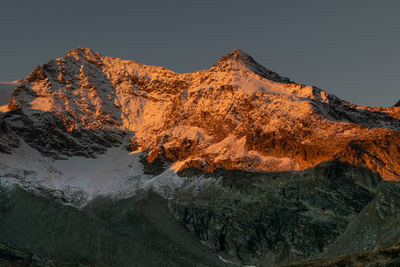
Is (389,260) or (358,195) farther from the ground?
(358,195)

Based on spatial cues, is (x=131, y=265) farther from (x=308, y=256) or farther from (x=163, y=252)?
(x=308, y=256)

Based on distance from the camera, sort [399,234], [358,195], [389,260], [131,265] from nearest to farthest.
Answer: [389,260] → [399,234] → [131,265] → [358,195]

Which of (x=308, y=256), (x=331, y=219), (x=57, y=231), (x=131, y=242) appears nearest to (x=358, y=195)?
(x=331, y=219)

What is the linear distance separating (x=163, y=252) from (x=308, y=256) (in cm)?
5314

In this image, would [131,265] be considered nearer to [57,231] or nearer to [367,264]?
[57,231]

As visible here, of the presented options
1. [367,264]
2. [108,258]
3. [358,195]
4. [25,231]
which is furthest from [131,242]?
[367,264]

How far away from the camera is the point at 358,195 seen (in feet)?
655

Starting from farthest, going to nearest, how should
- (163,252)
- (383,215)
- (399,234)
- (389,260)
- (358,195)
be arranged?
1. (358,195)
2. (163,252)
3. (383,215)
4. (399,234)
5. (389,260)

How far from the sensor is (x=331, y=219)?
193625 mm

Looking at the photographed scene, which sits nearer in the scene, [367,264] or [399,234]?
[367,264]

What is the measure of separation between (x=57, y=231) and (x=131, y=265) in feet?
117

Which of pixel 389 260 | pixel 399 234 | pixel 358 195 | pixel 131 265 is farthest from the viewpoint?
pixel 358 195

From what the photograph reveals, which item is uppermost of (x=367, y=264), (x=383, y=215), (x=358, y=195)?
(x=358, y=195)

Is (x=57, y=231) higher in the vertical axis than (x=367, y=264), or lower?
higher
